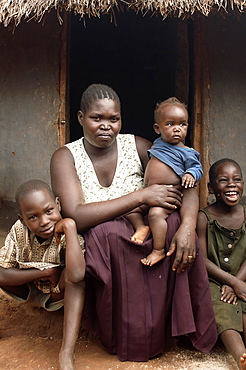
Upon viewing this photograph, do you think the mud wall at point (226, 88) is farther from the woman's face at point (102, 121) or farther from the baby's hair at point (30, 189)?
the baby's hair at point (30, 189)

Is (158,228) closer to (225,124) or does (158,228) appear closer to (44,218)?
(44,218)

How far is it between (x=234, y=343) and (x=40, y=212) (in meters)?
1.24

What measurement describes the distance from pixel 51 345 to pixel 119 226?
0.89 metres

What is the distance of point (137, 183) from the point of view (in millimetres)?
2850

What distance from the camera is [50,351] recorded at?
8.63 ft

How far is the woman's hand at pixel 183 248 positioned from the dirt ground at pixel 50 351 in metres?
0.53

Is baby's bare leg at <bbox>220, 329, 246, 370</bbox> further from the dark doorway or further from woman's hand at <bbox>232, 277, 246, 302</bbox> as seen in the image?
the dark doorway

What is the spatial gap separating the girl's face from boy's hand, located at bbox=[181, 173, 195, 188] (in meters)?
0.38

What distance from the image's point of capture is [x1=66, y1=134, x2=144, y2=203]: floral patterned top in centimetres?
275

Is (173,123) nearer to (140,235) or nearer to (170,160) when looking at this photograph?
(170,160)

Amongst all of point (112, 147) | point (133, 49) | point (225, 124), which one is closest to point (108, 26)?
point (133, 49)

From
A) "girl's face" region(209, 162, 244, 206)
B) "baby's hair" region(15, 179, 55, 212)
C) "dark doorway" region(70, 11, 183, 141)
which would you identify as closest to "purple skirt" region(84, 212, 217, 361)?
"baby's hair" region(15, 179, 55, 212)

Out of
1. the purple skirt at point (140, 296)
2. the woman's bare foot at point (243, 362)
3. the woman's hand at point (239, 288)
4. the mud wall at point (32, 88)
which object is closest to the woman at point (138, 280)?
the purple skirt at point (140, 296)

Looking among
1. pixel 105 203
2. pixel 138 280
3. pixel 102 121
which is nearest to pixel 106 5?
pixel 102 121
